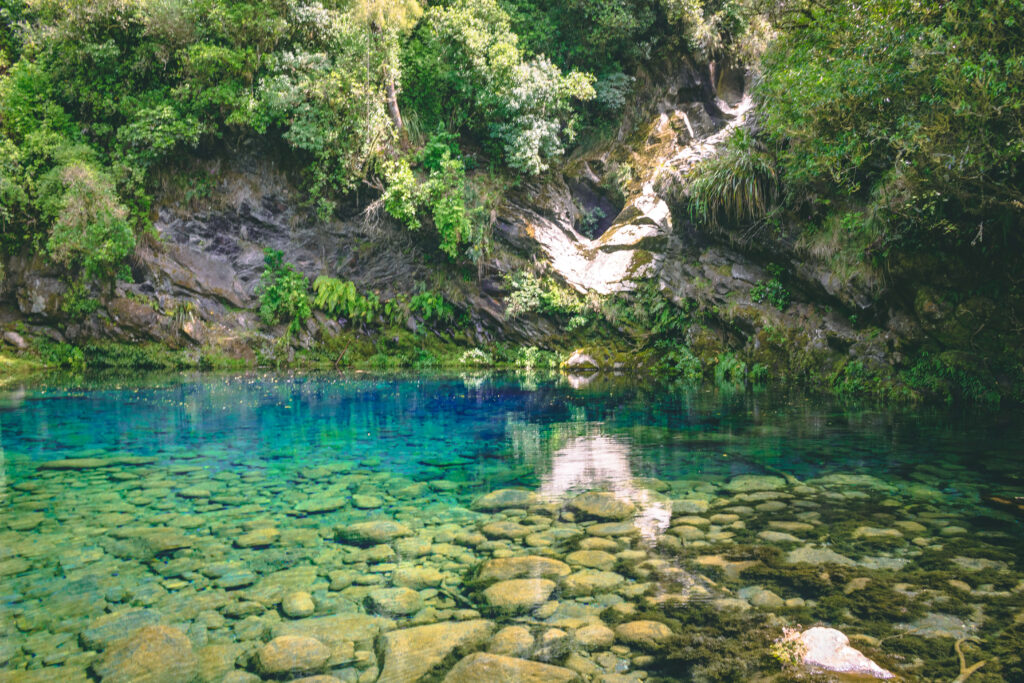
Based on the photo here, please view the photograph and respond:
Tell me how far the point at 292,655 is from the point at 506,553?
1.42m

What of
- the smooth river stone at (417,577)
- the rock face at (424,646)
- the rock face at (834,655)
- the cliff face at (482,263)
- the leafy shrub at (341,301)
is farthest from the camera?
the leafy shrub at (341,301)

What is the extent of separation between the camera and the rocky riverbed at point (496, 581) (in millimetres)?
2447

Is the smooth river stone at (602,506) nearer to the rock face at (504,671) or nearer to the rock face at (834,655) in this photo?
the rock face at (834,655)

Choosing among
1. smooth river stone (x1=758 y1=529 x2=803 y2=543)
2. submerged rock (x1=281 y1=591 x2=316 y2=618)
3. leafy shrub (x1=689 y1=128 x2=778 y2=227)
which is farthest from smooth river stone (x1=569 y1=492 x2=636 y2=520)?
leafy shrub (x1=689 y1=128 x2=778 y2=227)

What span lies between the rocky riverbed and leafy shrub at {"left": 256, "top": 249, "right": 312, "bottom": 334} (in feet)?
45.5

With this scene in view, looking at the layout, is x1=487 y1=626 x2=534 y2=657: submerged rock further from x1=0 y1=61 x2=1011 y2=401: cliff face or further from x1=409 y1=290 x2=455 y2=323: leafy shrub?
x1=409 y1=290 x2=455 y2=323: leafy shrub

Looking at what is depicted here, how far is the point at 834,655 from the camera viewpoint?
7.74 feet

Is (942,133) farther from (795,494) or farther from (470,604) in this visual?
(470,604)

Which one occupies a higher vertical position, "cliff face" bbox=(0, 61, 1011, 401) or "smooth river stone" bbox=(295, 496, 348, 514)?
"cliff face" bbox=(0, 61, 1011, 401)

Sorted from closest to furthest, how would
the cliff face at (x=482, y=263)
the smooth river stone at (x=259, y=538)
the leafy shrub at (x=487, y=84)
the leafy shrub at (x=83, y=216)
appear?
the smooth river stone at (x=259, y=538) < the cliff face at (x=482, y=263) < the leafy shrub at (x=83, y=216) < the leafy shrub at (x=487, y=84)

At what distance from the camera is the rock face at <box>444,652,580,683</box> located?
7.61 feet

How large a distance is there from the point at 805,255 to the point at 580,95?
936 centimetres

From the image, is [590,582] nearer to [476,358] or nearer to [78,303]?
[476,358]

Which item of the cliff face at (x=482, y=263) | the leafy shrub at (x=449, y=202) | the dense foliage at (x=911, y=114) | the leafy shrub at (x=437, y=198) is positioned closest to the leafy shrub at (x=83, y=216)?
the cliff face at (x=482, y=263)
